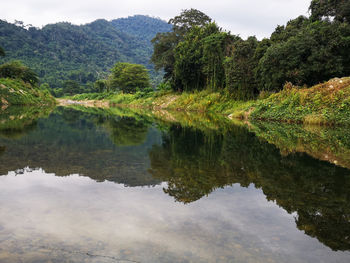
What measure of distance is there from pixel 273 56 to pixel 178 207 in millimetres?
23631

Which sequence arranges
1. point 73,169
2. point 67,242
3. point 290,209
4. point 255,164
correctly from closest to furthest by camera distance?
point 67,242 < point 290,209 < point 73,169 < point 255,164

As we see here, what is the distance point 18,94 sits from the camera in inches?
1747

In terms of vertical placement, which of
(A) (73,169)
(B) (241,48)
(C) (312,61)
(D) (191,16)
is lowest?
(A) (73,169)

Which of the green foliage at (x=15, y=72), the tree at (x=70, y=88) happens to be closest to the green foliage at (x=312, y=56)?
the green foliage at (x=15, y=72)

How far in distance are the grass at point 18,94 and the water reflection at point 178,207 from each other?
129 ft

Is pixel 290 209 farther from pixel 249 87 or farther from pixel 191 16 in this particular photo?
pixel 191 16

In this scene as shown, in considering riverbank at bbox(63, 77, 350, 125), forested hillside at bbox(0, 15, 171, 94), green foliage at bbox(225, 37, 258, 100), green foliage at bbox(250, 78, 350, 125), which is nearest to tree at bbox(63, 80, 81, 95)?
forested hillside at bbox(0, 15, 171, 94)

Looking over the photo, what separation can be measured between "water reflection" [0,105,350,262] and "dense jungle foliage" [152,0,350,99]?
18104mm

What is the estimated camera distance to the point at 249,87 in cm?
3091

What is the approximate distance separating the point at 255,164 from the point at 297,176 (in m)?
1.28

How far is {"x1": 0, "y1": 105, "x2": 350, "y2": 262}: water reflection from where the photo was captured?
3.17m

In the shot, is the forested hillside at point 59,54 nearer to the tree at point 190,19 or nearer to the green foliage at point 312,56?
the tree at point 190,19

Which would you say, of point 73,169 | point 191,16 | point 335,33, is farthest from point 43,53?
point 73,169

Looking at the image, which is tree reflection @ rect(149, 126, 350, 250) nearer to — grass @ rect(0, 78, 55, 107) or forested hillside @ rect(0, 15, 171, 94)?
grass @ rect(0, 78, 55, 107)
